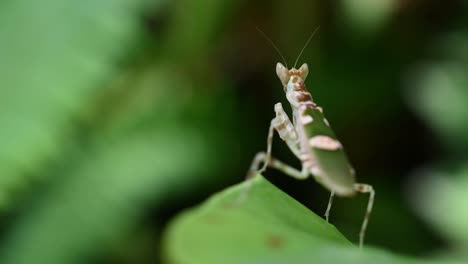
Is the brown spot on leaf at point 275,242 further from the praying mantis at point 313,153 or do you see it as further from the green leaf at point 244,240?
the praying mantis at point 313,153

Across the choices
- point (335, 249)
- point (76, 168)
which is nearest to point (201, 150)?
point (76, 168)

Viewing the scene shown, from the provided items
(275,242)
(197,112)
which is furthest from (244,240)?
(197,112)

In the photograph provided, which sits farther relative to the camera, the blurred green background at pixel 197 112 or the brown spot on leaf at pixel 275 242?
the blurred green background at pixel 197 112

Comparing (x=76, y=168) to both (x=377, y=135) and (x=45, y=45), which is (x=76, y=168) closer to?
(x=45, y=45)

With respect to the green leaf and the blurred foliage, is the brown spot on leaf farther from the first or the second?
the blurred foliage

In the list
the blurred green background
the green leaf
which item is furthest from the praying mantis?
the blurred green background

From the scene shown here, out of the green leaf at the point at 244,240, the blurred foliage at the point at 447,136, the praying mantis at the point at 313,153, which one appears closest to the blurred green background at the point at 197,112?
the blurred foliage at the point at 447,136
